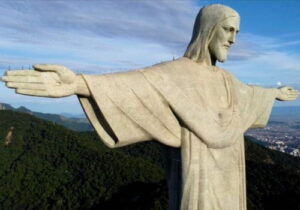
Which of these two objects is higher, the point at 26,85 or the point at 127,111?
the point at 26,85

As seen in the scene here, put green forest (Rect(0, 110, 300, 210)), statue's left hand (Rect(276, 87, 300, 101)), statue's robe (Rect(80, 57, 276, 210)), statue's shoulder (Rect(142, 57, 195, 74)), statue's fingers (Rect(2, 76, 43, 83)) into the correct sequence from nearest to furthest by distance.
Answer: statue's fingers (Rect(2, 76, 43, 83))
statue's robe (Rect(80, 57, 276, 210))
statue's shoulder (Rect(142, 57, 195, 74))
statue's left hand (Rect(276, 87, 300, 101))
green forest (Rect(0, 110, 300, 210))

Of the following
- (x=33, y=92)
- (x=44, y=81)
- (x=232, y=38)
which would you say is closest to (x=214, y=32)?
(x=232, y=38)

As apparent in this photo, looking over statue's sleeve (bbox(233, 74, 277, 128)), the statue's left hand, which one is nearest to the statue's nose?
statue's sleeve (bbox(233, 74, 277, 128))

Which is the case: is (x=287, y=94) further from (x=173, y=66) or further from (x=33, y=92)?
(x=33, y=92)

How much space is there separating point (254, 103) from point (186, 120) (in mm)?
1246

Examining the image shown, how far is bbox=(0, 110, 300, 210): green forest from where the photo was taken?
3778 cm

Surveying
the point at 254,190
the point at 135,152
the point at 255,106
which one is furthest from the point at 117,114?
the point at 135,152

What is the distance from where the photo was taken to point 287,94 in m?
6.21

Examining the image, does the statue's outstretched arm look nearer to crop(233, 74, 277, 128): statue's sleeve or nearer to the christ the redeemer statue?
the christ the redeemer statue

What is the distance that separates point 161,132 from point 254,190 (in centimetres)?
3312

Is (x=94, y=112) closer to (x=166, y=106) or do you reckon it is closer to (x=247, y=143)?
(x=166, y=106)

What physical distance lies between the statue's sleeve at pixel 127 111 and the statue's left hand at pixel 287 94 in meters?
1.88

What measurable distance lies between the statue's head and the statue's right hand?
5.23 feet

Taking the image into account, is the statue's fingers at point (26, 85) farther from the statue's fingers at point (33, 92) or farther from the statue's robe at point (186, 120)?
the statue's robe at point (186, 120)
